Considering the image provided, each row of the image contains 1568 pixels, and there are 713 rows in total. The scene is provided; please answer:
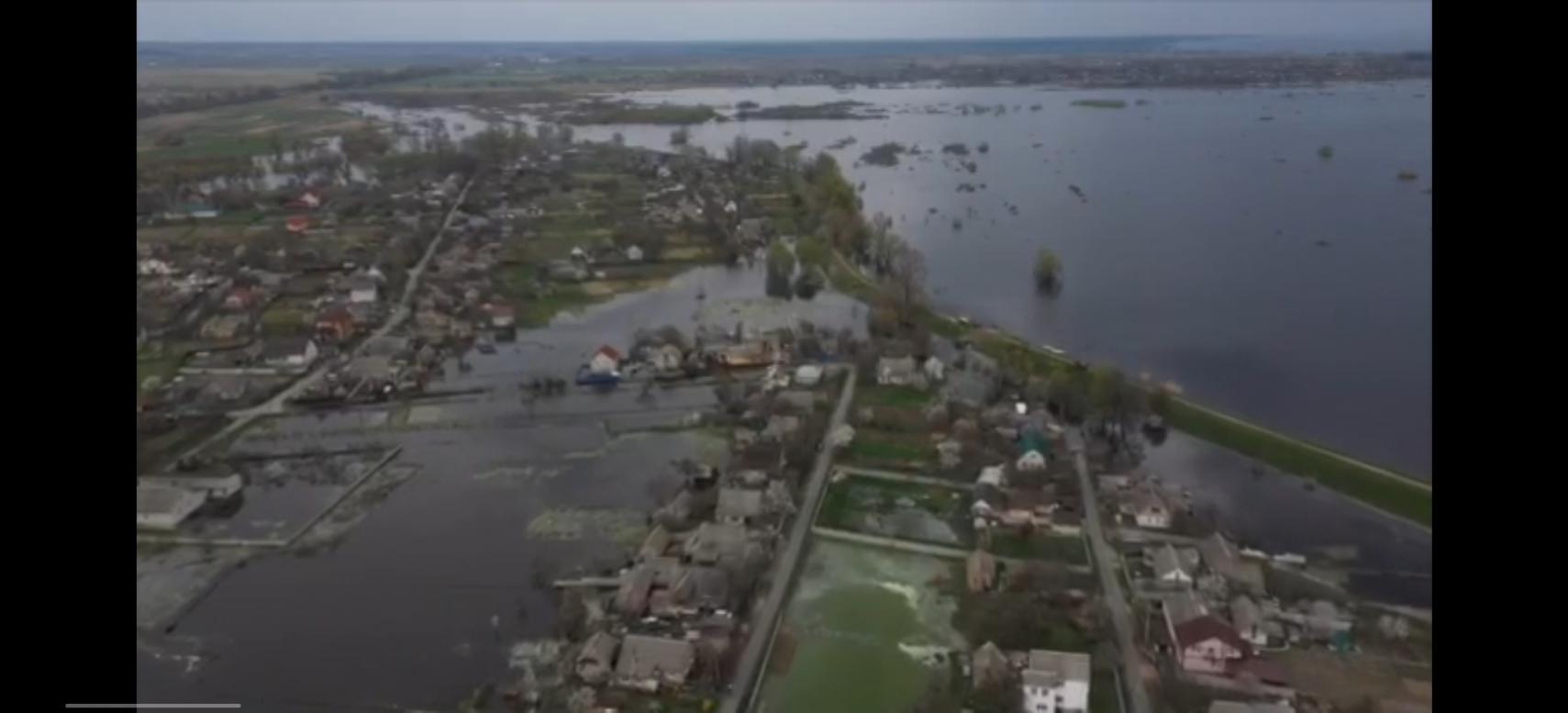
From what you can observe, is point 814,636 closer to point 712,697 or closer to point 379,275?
point 712,697

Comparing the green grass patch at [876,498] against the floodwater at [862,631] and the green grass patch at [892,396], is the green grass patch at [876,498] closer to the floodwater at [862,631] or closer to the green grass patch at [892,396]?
the floodwater at [862,631]

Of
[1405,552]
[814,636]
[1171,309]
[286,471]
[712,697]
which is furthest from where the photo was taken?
[1171,309]

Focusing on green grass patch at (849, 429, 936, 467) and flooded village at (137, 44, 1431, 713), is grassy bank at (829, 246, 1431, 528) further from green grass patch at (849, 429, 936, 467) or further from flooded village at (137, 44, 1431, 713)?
green grass patch at (849, 429, 936, 467)

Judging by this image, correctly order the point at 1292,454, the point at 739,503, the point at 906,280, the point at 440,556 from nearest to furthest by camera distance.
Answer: the point at 440,556, the point at 739,503, the point at 1292,454, the point at 906,280

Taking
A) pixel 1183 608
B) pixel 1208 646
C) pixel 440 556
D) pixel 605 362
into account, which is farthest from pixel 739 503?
pixel 605 362

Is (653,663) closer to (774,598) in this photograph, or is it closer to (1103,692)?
(774,598)

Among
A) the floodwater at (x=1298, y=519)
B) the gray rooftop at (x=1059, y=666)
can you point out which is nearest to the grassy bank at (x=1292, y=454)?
the floodwater at (x=1298, y=519)

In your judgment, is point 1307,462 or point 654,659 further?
point 1307,462
